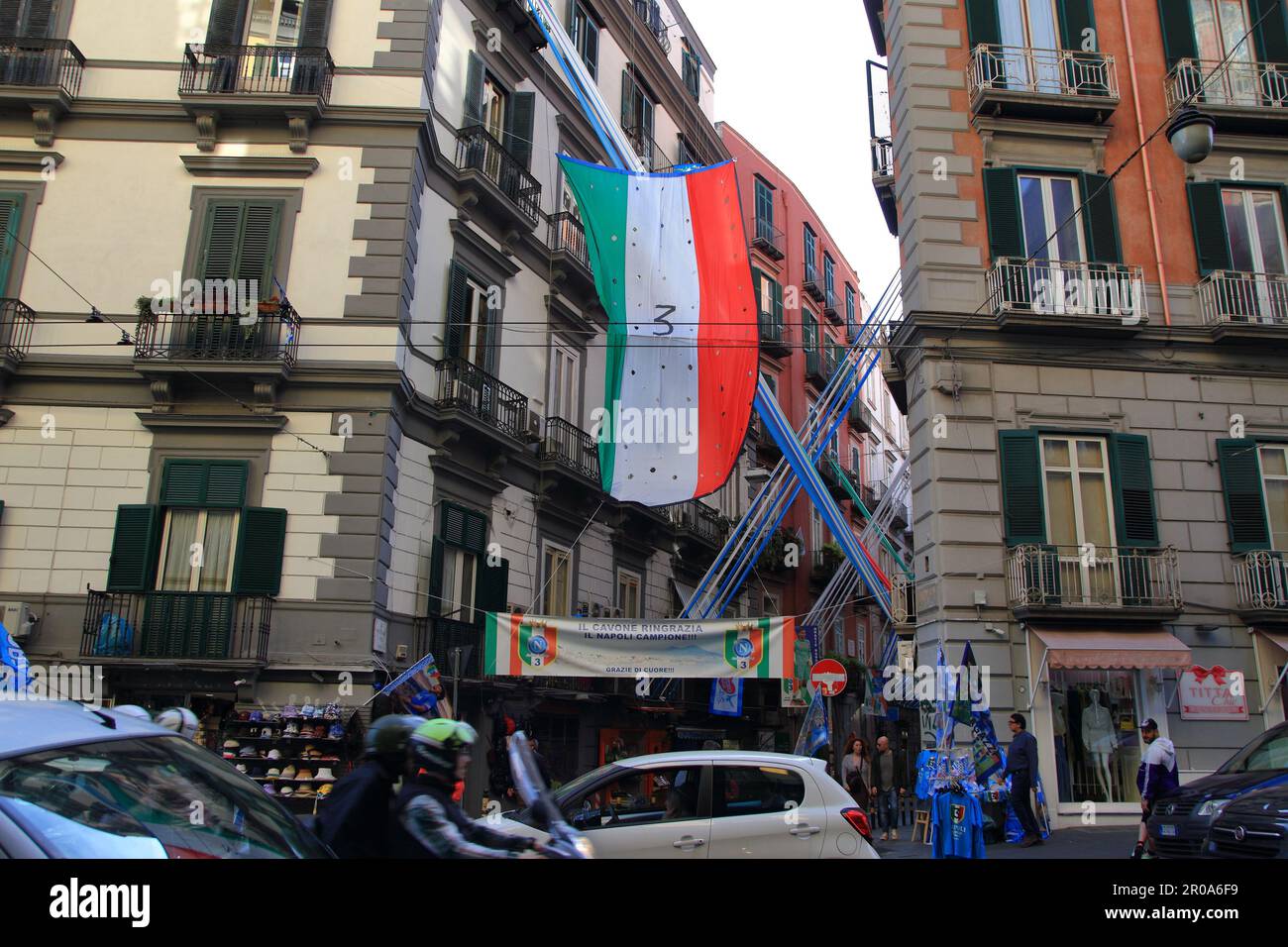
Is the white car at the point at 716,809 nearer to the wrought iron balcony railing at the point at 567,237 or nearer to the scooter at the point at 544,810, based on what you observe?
the scooter at the point at 544,810

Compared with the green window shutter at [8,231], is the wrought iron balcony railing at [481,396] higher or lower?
lower

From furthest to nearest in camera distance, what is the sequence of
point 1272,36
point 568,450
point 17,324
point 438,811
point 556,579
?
point 568,450 → point 556,579 → point 1272,36 → point 17,324 → point 438,811

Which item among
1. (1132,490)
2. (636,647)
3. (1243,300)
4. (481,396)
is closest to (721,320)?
(636,647)

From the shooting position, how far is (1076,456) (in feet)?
55.2

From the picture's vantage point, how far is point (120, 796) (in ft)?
10.3

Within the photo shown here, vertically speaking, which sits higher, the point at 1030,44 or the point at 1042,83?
the point at 1030,44

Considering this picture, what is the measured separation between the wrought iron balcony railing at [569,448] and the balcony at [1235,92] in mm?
13627

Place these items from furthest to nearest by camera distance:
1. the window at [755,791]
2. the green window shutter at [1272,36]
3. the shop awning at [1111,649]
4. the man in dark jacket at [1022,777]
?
1. the green window shutter at [1272,36]
2. the shop awning at [1111,649]
3. the man in dark jacket at [1022,777]
4. the window at [755,791]

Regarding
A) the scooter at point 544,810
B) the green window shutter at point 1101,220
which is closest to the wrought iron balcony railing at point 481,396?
the green window shutter at point 1101,220

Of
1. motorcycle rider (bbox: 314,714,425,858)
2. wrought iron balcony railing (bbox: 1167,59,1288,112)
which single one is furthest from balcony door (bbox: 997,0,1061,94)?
motorcycle rider (bbox: 314,714,425,858)

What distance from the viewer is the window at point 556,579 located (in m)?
22.4

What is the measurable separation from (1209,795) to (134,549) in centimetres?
1544

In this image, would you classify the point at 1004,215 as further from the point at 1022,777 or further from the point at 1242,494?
the point at 1022,777

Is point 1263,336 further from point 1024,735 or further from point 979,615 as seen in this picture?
point 1024,735
